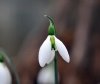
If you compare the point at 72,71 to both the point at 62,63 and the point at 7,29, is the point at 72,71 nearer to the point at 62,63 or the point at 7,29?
the point at 62,63

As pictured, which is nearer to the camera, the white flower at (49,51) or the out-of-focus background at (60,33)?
the white flower at (49,51)

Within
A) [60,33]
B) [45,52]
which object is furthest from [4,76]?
[60,33]

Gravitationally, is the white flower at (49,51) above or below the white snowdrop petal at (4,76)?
above

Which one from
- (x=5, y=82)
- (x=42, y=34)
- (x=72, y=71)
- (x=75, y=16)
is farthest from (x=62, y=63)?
(x=5, y=82)

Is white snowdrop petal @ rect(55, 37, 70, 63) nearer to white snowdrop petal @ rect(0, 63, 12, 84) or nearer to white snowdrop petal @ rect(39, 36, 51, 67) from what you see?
white snowdrop petal @ rect(39, 36, 51, 67)

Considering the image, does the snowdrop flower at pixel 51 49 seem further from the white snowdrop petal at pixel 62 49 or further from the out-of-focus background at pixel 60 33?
the out-of-focus background at pixel 60 33

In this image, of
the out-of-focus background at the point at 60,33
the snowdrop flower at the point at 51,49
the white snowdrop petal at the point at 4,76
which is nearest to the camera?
→ the snowdrop flower at the point at 51,49

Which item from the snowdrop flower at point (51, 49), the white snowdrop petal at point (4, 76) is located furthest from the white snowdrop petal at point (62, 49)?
the white snowdrop petal at point (4, 76)

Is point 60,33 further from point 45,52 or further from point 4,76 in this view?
point 45,52
